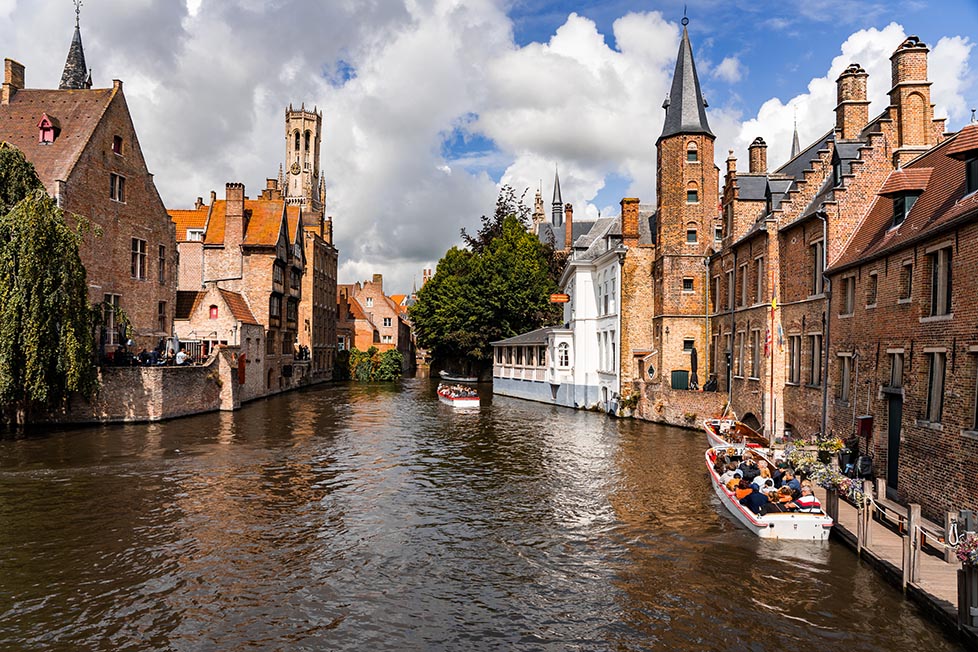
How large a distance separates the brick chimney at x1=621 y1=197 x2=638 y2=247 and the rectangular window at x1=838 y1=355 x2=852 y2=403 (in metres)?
18.1

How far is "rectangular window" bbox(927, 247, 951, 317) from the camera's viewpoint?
14.5 metres

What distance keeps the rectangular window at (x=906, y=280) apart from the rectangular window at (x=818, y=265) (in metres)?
5.89

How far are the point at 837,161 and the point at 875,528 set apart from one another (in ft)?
48.8

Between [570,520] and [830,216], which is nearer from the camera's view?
[570,520]

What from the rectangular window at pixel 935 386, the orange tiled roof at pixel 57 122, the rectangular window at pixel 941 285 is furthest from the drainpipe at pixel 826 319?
the orange tiled roof at pixel 57 122

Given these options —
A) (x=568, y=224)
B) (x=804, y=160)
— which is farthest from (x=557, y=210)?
(x=804, y=160)

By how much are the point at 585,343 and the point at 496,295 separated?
2089 centimetres

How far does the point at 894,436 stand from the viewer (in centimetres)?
1648

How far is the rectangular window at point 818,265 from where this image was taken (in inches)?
893

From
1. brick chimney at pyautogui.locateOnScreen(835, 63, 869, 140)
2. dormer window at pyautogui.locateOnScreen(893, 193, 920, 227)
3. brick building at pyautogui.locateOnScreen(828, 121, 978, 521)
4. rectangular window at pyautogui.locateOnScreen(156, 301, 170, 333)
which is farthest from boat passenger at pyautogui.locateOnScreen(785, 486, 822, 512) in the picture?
rectangular window at pyautogui.locateOnScreen(156, 301, 170, 333)

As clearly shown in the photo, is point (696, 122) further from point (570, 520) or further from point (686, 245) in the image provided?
point (570, 520)

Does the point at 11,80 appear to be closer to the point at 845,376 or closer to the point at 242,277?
the point at 242,277

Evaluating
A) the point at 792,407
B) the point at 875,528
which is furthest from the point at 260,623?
the point at 792,407

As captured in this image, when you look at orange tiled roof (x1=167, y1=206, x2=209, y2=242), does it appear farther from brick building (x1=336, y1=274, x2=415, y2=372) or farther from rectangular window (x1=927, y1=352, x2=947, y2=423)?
rectangular window (x1=927, y1=352, x2=947, y2=423)
